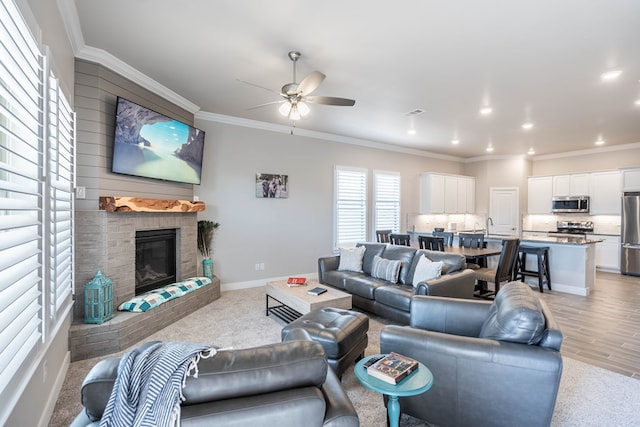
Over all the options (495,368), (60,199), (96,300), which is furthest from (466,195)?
(60,199)

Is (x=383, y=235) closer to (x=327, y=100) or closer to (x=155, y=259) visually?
(x=327, y=100)

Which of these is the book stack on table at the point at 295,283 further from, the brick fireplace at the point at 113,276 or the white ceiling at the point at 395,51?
the white ceiling at the point at 395,51

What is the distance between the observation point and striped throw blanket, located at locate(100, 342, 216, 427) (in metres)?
1.00

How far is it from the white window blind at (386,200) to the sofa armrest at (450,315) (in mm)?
4883

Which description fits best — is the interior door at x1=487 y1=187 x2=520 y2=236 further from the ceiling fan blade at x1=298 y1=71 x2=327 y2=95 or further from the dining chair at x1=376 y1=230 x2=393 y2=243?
the ceiling fan blade at x1=298 y1=71 x2=327 y2=95

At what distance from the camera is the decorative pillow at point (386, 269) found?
4.17 meters

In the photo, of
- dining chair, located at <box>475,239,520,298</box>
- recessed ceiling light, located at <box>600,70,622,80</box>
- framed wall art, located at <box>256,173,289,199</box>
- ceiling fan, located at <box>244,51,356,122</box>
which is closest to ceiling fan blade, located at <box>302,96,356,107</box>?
ceiling fan, located at <box>244,51,356,122</box>

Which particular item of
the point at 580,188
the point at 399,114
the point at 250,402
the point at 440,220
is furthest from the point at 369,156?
the point at 250,402

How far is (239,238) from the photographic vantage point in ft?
18.2

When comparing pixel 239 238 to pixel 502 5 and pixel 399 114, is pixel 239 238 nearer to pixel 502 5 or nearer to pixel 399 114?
pixel 399 114

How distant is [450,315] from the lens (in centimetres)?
242

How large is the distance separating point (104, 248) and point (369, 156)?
18.2 feet

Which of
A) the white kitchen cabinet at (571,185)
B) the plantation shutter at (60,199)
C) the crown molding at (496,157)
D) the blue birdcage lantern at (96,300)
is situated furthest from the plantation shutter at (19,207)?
the white kitchen cabinet at (571,185)

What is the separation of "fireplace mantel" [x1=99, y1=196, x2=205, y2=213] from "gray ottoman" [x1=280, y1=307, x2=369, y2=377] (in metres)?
2.24
